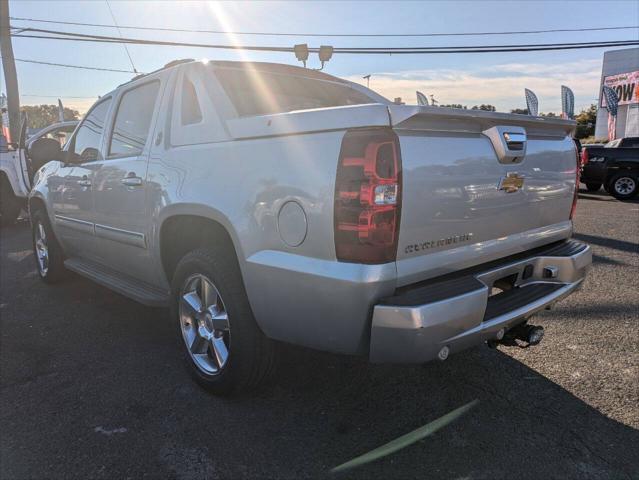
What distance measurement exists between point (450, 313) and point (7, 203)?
35.1 ft

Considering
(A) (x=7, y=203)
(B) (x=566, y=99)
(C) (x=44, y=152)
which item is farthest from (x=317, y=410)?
(B) (x=566, y=99)

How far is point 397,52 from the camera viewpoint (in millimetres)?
22250

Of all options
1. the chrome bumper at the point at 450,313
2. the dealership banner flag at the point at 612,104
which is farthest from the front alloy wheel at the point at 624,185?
the dealership banner flag at the point at 612,104

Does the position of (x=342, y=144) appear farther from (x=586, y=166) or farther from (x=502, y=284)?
(x=586, y=166)

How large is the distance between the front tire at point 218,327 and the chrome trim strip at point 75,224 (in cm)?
149

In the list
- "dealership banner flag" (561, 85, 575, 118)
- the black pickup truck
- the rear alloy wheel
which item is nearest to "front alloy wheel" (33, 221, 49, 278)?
the black pickup truck

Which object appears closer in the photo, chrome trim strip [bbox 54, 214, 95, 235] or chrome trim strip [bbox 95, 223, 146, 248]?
chrome trim strip [bbox 95, 223, 146, 248]

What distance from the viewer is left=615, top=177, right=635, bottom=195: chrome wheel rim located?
1293 cm

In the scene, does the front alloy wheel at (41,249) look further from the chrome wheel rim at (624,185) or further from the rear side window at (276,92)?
the chrome wheel rim at (624,185)

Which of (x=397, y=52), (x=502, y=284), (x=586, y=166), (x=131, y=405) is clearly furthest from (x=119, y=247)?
(x=397, y=52)

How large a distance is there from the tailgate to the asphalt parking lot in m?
0.90

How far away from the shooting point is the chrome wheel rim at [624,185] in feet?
42.4

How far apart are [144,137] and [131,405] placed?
181 centimetres

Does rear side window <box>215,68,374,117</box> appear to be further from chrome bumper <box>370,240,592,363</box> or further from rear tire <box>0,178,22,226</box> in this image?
rear tire <box>0,178,22,226</box>
